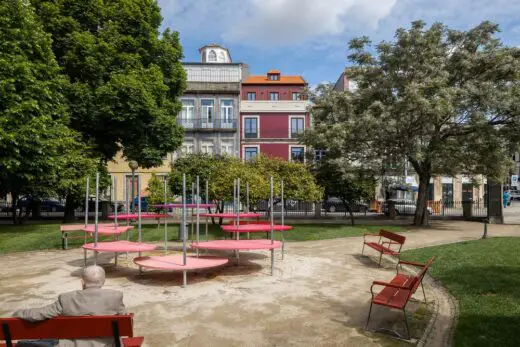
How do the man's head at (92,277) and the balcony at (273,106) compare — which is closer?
the man's head at (92,277)

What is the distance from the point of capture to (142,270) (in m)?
11.0

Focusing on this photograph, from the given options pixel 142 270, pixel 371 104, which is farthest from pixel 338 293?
pixel 371 104

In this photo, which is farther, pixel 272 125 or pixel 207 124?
pixel 272 125

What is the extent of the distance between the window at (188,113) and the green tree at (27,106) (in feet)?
84.6

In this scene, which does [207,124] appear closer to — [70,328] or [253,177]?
[253,177]

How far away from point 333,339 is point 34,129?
14171mm

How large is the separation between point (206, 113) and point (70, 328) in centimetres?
4216

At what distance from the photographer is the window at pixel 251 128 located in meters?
45.9

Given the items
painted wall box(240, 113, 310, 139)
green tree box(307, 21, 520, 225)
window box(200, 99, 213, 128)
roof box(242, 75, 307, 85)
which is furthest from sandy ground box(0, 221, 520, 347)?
roof box(242, 75, 307, 85)

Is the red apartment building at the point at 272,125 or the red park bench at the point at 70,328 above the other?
the red apartment building at the point at 272,125

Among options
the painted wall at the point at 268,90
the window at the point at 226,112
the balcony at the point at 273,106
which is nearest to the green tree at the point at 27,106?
the window at the point at 226,112

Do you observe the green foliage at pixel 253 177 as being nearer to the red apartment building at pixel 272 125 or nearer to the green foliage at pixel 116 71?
the green foliage at pixel 116 71

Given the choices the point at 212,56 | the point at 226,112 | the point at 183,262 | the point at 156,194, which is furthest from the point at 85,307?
the point at 212,56

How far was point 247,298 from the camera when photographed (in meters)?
8.02
